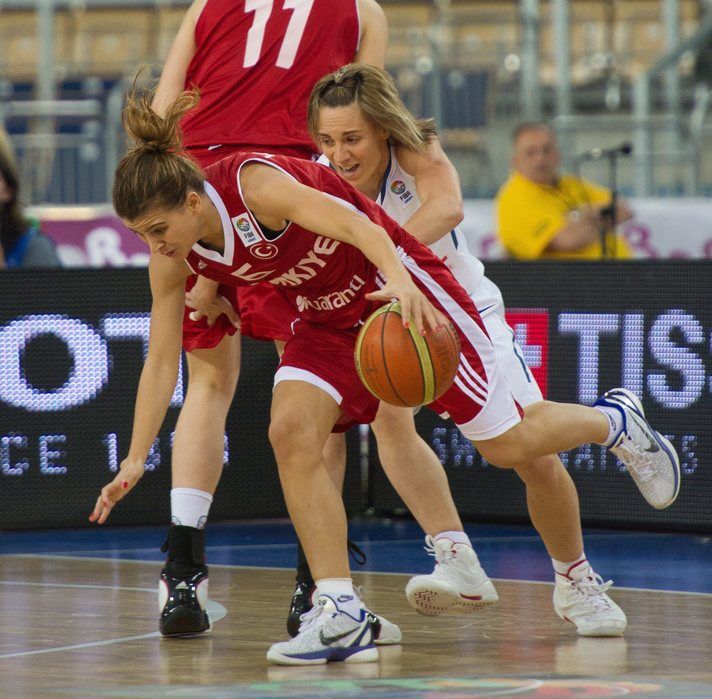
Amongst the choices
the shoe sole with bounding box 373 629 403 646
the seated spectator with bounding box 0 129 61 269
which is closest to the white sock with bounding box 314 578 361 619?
the shoe sole with bounding box 373 629 403 646

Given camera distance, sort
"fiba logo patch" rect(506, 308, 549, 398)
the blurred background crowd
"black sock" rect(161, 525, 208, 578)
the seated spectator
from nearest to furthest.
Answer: "black sock" rect(161, 525, 208, 578), "fiba logo patch" rect(506, 308, 549, 398), the seated spectator, the blurred background crowd

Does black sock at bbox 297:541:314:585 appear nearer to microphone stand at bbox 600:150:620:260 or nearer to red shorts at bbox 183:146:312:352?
red shorts at bbox 183:146:312:352

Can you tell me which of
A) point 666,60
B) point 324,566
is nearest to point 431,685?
point 324,566

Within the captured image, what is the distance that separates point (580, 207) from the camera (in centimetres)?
916

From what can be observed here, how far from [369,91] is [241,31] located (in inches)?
30.1

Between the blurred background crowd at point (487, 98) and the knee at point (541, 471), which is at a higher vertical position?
the blurred background crowd at point (487, 98)

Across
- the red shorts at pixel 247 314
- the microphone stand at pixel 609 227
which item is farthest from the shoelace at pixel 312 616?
the microphone stand at pixel 609 227

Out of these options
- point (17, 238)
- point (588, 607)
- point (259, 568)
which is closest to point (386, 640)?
point (588, 607)

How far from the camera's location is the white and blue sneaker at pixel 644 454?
466 centimetres

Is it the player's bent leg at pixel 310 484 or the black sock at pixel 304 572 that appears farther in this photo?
the black sock at pixel 304 572

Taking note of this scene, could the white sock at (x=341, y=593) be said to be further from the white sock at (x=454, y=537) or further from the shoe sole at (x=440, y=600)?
the white sock at (x=454, y=537)

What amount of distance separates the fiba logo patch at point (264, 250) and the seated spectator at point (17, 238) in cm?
393

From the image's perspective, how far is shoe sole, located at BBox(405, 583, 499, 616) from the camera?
439 cm

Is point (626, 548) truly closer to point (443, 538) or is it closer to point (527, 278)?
point (527, 278)
